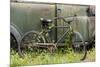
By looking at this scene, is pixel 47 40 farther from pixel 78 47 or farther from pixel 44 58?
pixel 78 47

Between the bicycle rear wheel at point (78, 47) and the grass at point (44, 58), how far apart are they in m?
0.04

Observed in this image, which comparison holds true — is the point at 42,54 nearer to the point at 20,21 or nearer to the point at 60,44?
the point at 60,44

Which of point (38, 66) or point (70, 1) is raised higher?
point (70, 1)

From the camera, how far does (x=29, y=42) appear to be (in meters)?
2.52

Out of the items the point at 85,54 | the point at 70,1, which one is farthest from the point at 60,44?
the point at 70,1

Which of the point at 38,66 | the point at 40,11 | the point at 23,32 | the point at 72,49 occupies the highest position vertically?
the point at 40,11

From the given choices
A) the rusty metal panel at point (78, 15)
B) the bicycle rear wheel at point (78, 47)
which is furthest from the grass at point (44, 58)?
the rusty metal panel at point (78, 15)

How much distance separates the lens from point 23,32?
8.19 ft

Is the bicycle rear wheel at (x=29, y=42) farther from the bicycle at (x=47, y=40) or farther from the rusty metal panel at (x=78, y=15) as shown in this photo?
the rusty metal panel at (x=78, y=15)

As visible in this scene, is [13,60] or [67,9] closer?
[13,60]

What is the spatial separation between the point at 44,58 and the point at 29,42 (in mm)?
264

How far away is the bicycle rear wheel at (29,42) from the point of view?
2.49m

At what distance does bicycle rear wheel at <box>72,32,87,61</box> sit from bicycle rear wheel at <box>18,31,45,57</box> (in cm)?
45

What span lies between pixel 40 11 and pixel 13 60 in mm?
652
